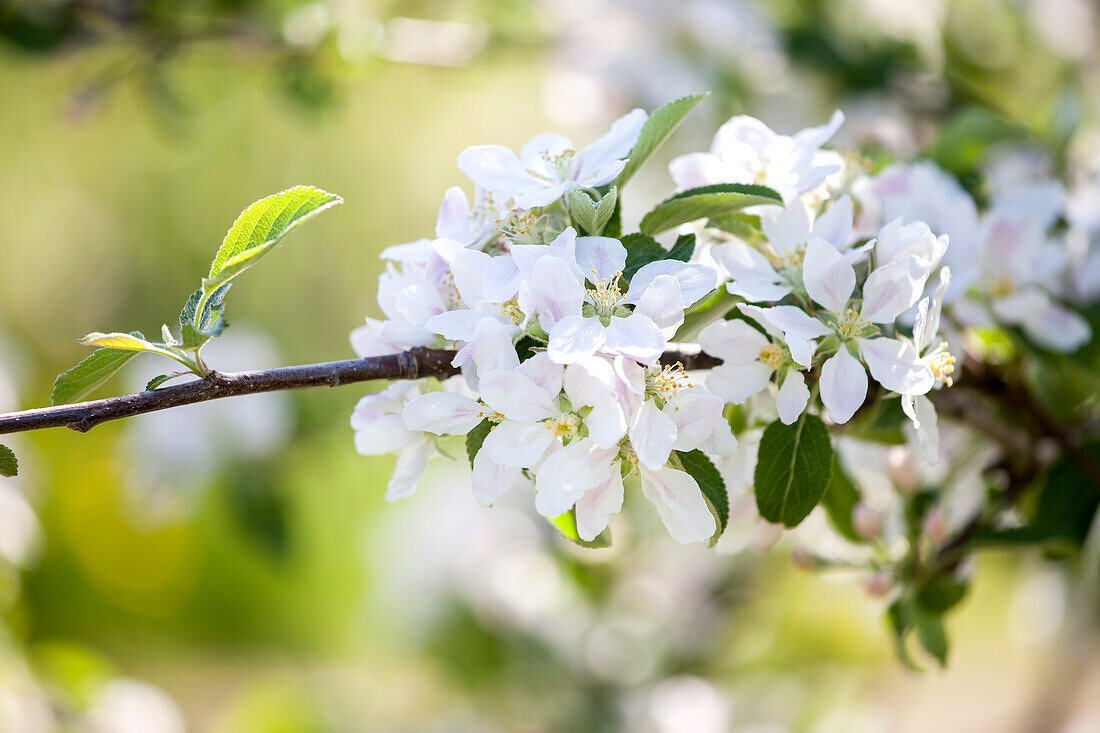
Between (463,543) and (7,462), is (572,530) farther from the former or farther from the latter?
(463,543)

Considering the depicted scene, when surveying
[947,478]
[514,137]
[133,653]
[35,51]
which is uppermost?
[514,137]

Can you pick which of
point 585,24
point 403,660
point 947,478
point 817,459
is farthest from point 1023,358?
point 403,660

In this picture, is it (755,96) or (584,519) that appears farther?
(755,96)

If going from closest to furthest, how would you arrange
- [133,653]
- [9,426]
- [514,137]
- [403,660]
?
[9,426] → [403,660] → [133,653] → [514,137]

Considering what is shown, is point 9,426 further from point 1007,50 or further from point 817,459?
point 1007,50

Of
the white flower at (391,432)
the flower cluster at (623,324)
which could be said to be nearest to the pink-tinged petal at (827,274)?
the flower cluster at (623,324)

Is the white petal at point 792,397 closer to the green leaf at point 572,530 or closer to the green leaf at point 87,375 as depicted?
the green leaf at point 572,530

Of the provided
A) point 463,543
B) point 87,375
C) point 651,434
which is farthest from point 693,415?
point 463,543
